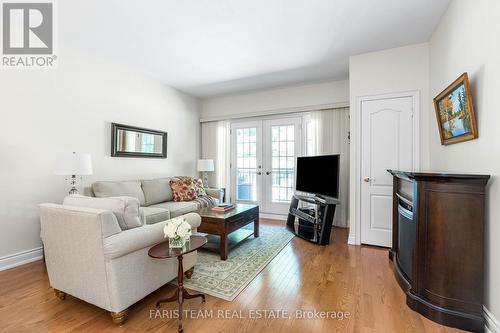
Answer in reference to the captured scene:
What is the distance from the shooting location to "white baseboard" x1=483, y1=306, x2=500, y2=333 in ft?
4.99

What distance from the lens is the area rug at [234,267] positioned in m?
2.16

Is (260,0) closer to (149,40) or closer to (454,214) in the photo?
(149,40)

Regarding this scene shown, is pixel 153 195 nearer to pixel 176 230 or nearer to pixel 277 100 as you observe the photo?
pixel 176 230

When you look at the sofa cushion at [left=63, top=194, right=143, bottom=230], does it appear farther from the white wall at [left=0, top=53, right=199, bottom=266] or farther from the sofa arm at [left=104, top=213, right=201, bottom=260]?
the white wall at [left=0, top=53, right=199, bottom=266]

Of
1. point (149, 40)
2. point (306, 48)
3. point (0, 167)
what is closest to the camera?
point (0, 167)

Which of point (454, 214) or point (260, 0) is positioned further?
point (260, 0)

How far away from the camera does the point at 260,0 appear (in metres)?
2.24

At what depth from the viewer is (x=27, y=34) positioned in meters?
2.72

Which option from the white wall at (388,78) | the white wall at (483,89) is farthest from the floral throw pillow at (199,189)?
the white wall at (483,89)

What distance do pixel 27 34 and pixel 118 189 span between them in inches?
82.5

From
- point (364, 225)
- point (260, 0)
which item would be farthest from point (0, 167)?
point (364, 225)

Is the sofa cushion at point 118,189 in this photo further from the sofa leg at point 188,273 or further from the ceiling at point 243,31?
the ceiling at point 243,31

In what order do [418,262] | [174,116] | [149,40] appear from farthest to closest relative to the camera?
[174,116] < [149,40] < [418,262]

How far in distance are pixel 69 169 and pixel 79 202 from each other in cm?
105
